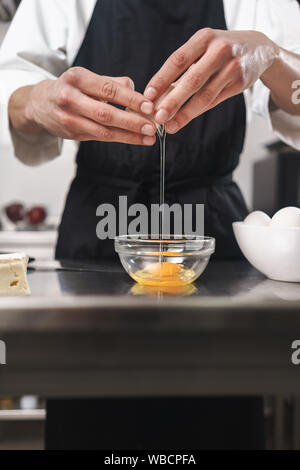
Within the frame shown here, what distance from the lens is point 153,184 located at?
846 millimetres

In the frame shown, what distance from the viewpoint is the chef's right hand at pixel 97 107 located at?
555 mm

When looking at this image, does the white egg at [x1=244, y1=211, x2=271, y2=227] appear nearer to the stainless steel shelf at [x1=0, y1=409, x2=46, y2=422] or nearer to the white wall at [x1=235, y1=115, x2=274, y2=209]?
the stainless steel shelf at [x1=0, y1=409, x2=46, y2=422]

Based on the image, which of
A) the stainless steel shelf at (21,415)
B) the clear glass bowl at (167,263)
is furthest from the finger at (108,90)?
the stainless steel shelf at (21,415)

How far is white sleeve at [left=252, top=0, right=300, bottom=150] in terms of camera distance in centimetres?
81

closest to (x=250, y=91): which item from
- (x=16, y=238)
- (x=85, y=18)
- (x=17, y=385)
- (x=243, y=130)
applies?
(x=243, y=130)

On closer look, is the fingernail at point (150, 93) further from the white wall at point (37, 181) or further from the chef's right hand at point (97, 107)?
the white wall at point (37, 181)

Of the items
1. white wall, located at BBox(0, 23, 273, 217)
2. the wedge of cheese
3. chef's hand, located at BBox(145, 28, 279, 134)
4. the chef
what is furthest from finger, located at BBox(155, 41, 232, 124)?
white wall, located at BBox(0, 23, 273, 217)

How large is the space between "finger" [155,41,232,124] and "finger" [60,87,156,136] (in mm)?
21

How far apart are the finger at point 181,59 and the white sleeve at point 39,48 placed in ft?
1.05

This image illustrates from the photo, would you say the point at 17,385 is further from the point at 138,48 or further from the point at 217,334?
the point at 138,48

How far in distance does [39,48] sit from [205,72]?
16.5 inches

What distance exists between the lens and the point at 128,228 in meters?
0.89

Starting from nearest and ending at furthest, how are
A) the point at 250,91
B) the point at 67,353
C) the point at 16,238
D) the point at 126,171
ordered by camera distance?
the point at 67,353, the point at 126,171, the point at 250,91, the point at 16,238

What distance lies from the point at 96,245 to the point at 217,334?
1.54 feet
